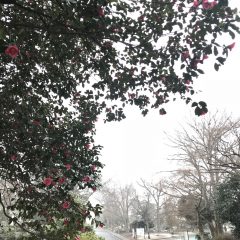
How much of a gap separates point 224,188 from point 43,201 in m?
13.5

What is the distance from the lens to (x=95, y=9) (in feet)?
13.0

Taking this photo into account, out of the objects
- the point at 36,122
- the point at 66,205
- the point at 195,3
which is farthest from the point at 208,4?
the point at 66,205

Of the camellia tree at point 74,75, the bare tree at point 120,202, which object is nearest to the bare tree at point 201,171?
the camellia tree at point 74,75

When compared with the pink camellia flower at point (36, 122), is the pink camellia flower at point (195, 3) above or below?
above

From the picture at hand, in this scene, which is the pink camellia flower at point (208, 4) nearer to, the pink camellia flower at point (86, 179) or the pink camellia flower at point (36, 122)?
the pink camellia flower at point (36, 122)

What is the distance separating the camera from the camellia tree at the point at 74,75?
14.4 ft

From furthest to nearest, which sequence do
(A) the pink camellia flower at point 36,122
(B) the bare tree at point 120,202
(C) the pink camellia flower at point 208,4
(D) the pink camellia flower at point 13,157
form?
(B) the bare tree at point 120,202 < (D) the pink camellia flower at point 13,157 < (A) the pink camellia flower at point 36,122 < (C) the pink camellia flower at point 208,4

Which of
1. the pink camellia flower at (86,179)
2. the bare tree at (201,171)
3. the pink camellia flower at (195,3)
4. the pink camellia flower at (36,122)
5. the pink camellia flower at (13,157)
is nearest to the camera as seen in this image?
the pink camellia flower at (195,3)

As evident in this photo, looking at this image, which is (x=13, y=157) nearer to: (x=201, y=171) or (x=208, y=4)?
(x=208, y=4)

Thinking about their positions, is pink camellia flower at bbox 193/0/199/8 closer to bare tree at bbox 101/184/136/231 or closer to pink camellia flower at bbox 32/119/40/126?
pink camellia flower at bbox 32/119/40/126

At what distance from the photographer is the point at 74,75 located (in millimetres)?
6484

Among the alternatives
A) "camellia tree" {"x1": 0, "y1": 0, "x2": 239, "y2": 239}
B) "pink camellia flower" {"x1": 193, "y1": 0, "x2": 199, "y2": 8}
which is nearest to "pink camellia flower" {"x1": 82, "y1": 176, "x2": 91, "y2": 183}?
"camellia tree" {"x1": 0, "y1": 0, "x2": 239, "y2": 239}

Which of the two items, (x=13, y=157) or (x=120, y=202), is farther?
(x=120, y=202)

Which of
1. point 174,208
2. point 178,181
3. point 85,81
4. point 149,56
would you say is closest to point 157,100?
point 149,56
